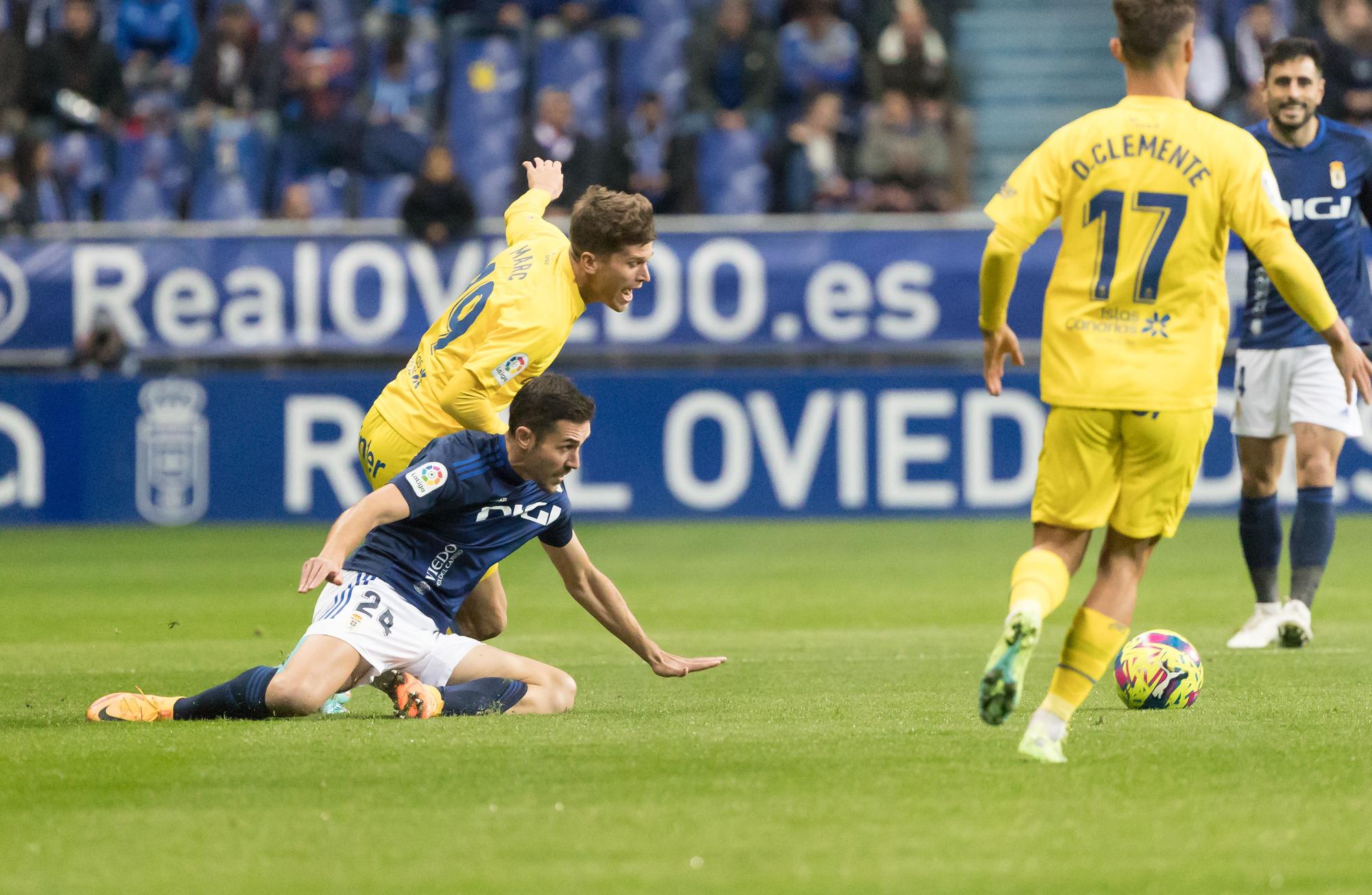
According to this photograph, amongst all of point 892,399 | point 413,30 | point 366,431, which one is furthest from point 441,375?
point 413,30

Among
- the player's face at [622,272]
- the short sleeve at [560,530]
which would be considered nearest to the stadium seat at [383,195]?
the player's face at [622,272]

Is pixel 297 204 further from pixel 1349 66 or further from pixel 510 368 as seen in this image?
pixel 510 368

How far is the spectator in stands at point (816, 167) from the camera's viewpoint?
17.2 meters

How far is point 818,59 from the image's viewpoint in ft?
61.6

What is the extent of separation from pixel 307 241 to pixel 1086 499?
38.1ft

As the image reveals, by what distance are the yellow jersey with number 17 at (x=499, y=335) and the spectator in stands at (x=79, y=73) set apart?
485 inches

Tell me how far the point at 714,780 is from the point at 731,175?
13.1m

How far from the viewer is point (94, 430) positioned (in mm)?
15266

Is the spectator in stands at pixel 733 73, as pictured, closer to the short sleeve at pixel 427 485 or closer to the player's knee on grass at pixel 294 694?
the short sleeve at pixel 427 485

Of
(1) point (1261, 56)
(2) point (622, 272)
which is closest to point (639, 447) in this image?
(1) point (1261, 56)

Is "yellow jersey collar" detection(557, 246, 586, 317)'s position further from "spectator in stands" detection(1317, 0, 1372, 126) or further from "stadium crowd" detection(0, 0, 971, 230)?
"spectator in stands" detection(1317, 0, 1372, 126)

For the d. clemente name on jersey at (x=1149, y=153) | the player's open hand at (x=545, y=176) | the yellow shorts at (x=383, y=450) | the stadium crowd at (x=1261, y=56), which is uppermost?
the stadium crowd at (x=1261, y=56)

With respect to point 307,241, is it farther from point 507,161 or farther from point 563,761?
point 563,761

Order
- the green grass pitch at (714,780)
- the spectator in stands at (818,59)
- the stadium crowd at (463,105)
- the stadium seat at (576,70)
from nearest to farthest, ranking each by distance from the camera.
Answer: the green grass pitch at (714,780)
the stadium crowd at (463,105)
the spectator in stands at (818,59)
the stadium seat at (576,70)
